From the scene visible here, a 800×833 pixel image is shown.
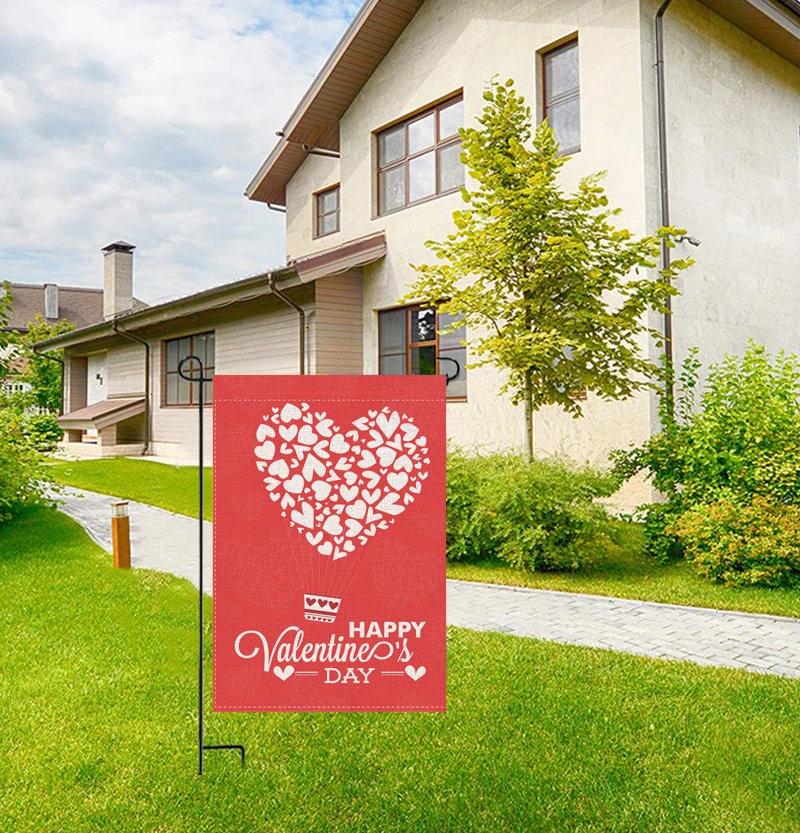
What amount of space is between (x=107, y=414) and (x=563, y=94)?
14.3 metres

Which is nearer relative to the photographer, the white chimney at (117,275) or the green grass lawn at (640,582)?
the green grass lawn at (640,582)

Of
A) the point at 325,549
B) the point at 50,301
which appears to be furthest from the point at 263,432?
the point at 50,301

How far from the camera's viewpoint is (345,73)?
14.8 m

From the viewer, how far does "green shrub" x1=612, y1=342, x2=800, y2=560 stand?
7402 millimetres

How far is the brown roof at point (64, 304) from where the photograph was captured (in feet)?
156

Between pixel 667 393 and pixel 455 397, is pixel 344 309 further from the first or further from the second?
pixel 667 393

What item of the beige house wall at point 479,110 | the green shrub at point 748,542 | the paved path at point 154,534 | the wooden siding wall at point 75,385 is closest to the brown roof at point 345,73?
the beige house wall at point 479,110

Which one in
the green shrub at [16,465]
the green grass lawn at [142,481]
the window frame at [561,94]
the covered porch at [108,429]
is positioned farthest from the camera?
the covered porch at [108,429]

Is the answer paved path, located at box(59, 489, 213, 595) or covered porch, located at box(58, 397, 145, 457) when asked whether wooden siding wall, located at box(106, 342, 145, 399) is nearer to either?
covered porch, located at box(58, 397, 145, 457)

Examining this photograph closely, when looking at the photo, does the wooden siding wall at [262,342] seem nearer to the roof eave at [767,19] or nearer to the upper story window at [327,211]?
the upper story window at [327,211]

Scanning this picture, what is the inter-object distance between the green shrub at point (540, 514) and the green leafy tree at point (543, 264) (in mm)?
1136

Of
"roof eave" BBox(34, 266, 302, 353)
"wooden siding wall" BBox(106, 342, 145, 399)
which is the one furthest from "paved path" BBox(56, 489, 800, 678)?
"wooden siding wall" BBox(106, 342, 145, 399)

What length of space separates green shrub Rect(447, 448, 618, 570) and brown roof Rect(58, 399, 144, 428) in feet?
47.9

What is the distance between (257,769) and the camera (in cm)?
357
